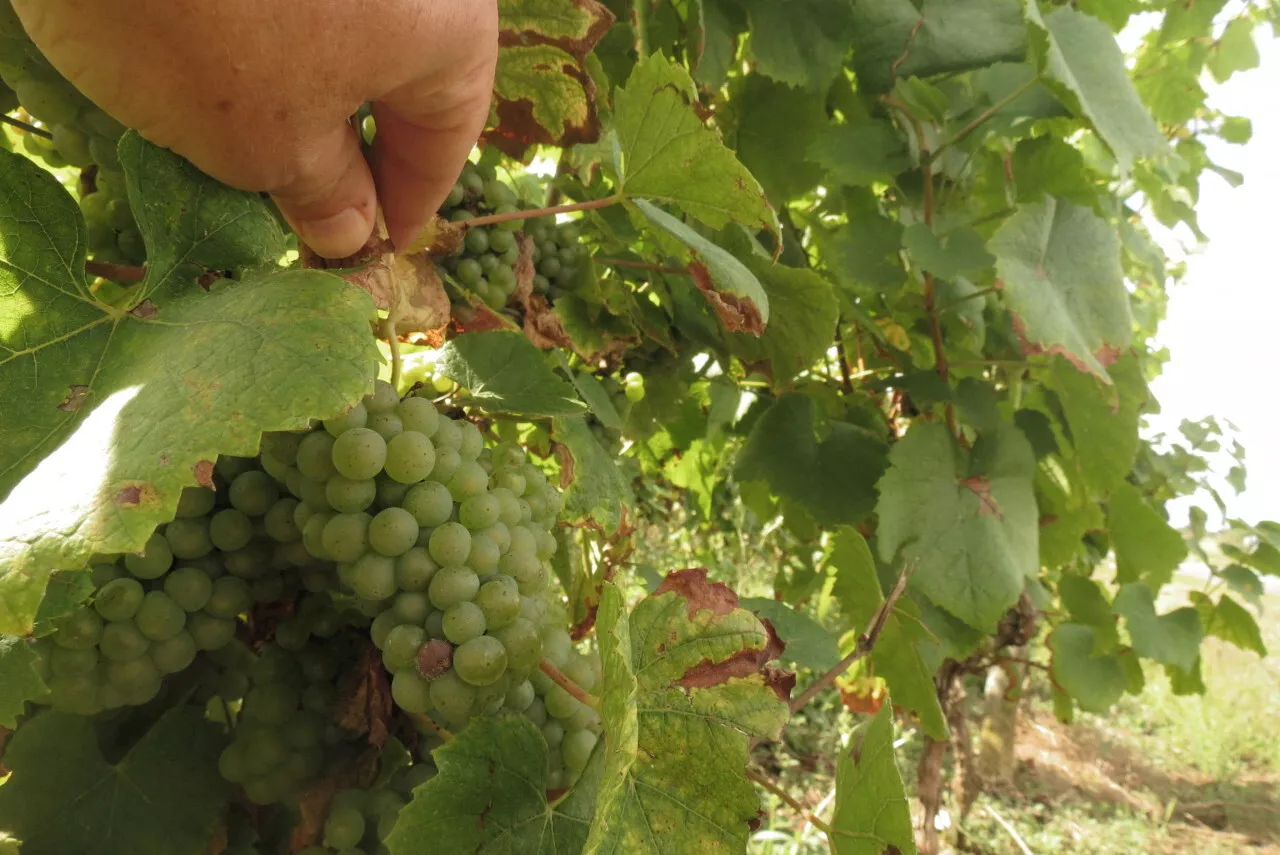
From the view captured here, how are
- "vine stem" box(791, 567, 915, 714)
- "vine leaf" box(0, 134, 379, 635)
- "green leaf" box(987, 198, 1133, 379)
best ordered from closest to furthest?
"vine leaf" box(0, 134, 379, 635), "vine stem" box(791, 567, 915, 714), "green leaf" box(987, 198, 1133, 379)

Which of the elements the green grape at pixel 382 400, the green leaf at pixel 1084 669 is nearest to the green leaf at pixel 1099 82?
the green grape at pixel 382 400

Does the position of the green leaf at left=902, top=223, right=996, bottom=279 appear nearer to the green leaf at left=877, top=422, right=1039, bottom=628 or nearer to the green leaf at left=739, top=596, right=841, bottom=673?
the green leaf at left=877, top=422, right=1039, bottom=628

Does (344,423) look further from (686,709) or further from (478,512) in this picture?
(686,709)

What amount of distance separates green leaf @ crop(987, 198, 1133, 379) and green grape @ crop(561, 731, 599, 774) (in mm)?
731

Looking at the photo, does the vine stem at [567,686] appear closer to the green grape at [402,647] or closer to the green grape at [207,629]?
the green grape at [402,647]

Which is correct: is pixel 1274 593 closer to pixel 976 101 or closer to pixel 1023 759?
pixel 1023 759

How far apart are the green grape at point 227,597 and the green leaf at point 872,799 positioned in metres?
0.43

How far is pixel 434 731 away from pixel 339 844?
9cm

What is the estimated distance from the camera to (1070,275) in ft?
3.49

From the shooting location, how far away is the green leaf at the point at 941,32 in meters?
1.02

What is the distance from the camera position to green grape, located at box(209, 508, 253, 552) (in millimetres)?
499

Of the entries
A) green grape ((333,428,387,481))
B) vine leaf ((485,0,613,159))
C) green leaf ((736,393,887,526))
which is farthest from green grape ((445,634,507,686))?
green leaf ((736,393,887,526))

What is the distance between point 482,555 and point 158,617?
187 mm

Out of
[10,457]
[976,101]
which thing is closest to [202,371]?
[10,457]
